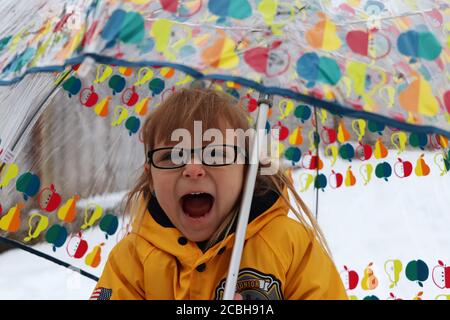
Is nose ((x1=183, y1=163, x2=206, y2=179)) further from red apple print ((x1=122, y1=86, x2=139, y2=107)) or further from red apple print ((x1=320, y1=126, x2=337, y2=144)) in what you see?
red apple print ((x1=320, y1=126, x2=337, y2=144))

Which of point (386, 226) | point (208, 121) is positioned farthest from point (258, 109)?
point (386, 226)

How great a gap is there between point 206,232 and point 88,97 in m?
0.55

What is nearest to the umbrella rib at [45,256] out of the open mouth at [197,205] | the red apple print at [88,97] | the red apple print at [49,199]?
the red apple print at [49,199]

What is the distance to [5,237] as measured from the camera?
5.90ft

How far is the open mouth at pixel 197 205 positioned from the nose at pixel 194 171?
61 mm

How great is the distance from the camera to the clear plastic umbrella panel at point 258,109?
121 cm

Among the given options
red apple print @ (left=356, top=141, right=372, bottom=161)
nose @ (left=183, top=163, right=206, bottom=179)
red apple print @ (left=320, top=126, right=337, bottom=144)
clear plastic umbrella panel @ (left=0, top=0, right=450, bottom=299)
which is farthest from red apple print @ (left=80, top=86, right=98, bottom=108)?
red apple print @ (left=356, top=141, right=372, bottom=161)

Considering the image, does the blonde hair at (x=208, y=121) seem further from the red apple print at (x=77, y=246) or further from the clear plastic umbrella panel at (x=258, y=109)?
the red apple print at (x=77, y=246)

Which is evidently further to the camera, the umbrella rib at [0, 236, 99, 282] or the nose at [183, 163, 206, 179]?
the umbrella rib at [0, 236, 99, 282]

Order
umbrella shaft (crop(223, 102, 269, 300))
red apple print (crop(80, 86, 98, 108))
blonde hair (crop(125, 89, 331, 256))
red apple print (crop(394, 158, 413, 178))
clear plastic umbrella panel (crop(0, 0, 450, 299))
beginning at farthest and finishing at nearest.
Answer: red apple print (crop(394, 158, 413, 178)), red apple print (crop(80, 86, 98, 108)), blonde hair (crop(125, 89, 331, 256)), umbrella shaft (crop(223, 102, 269, 300)), clear plastic umbrella panel (crop(0, 0, 450, 299))

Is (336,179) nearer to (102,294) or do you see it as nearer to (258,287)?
(258,287)

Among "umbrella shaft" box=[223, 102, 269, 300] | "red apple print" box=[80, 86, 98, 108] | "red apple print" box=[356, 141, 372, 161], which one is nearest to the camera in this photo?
"umbrella shaft" box=[223, 102, 269, 300]

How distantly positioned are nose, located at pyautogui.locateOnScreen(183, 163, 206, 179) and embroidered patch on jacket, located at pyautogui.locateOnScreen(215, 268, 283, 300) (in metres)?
0.26

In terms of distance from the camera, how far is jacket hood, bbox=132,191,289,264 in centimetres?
156
